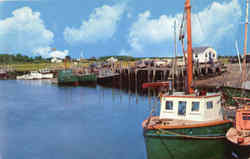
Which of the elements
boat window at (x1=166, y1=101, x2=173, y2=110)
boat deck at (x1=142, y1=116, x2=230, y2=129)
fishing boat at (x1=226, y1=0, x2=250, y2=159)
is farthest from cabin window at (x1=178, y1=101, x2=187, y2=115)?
fishing boat at (x1=226, y1=0, x2=250, y2=159)

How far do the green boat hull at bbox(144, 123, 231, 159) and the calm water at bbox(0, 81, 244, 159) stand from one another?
5057mm

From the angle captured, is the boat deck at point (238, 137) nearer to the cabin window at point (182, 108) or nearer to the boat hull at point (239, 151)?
the boat hull at point (239, 151)

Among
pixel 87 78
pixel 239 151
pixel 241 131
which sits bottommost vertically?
pixel 239 151

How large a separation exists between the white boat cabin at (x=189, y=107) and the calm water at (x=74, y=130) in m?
5.70

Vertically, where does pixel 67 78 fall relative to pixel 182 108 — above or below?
above

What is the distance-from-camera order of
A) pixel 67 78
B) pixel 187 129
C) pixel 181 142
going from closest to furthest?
pixel 187 129 → pixel 181 142 → pixel 67 78

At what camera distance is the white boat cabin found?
15.6 metres

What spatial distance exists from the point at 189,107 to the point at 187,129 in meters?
1.47

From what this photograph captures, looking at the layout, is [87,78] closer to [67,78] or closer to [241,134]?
[67,78]

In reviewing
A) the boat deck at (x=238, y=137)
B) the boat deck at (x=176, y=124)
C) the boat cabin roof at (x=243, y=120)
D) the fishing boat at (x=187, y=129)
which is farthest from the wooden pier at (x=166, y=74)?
the boat deck at (x=176, y=124)

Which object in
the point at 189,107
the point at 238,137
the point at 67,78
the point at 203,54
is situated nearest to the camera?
the point at 238,137

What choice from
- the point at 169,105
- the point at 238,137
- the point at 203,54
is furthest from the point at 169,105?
the point at 203,54

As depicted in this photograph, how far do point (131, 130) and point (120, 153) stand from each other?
5.92 metres

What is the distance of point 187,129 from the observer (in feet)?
48.4
